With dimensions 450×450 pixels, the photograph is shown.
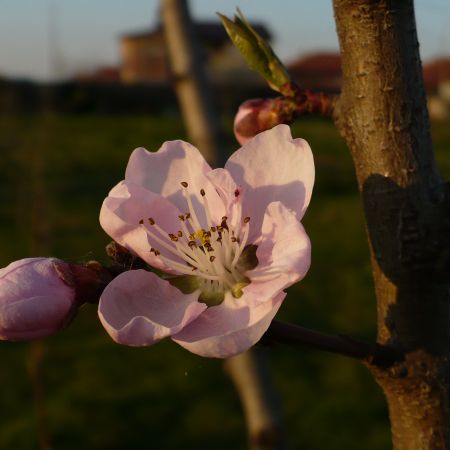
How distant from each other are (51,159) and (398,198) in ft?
27.1

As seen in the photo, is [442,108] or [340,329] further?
[442,108]

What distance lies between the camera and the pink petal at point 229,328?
0.65m

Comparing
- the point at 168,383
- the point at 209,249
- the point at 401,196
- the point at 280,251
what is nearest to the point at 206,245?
the point at 209,249

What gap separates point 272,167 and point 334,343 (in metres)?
0.19

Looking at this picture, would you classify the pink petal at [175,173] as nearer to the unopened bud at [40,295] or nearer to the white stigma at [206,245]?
the white stigma at [206,245]

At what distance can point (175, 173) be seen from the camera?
844 millimetres

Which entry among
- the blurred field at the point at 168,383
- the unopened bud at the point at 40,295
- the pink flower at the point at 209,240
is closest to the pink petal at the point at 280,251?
the pink flower at the point at 209,240

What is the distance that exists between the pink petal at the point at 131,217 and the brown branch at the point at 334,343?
15cm

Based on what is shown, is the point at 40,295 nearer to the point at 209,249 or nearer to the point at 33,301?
the point at 33,301

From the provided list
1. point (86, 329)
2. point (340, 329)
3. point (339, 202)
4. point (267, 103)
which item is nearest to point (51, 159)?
point (339, 202)

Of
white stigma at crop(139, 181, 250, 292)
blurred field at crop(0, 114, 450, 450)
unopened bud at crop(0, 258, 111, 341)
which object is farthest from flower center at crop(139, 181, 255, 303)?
blurred field at crop(0, 114, 450, 450)

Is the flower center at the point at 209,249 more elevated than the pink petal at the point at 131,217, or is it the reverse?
the pink petal at the point at 131,217

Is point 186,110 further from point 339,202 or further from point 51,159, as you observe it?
point 51,159

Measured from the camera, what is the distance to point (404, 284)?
76 centimetres
